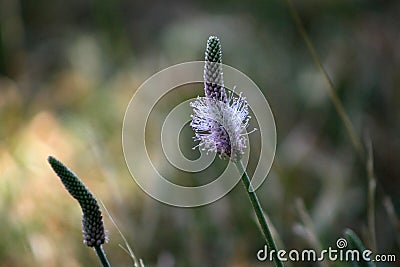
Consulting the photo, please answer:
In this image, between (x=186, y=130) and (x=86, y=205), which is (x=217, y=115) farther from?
(x=186, y=130)

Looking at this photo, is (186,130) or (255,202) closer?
(255,202)

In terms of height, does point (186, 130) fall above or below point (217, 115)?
above

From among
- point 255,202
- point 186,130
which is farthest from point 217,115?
point 186,130

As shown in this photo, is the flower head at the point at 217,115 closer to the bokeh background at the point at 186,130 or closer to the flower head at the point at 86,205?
the flower head at the point at 86,205

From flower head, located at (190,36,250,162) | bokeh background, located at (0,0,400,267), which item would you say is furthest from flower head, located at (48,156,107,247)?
bokeh background, located at (0,0,400,267)

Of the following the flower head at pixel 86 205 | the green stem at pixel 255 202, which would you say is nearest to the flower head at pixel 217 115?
the green stem at pixel 255 202

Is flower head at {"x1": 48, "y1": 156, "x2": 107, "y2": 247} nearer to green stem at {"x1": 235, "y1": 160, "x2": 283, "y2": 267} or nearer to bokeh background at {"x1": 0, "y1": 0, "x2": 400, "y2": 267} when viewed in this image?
green stem at {"x1": 235, "y1": 160, "x2": 283, "y2": 267}
